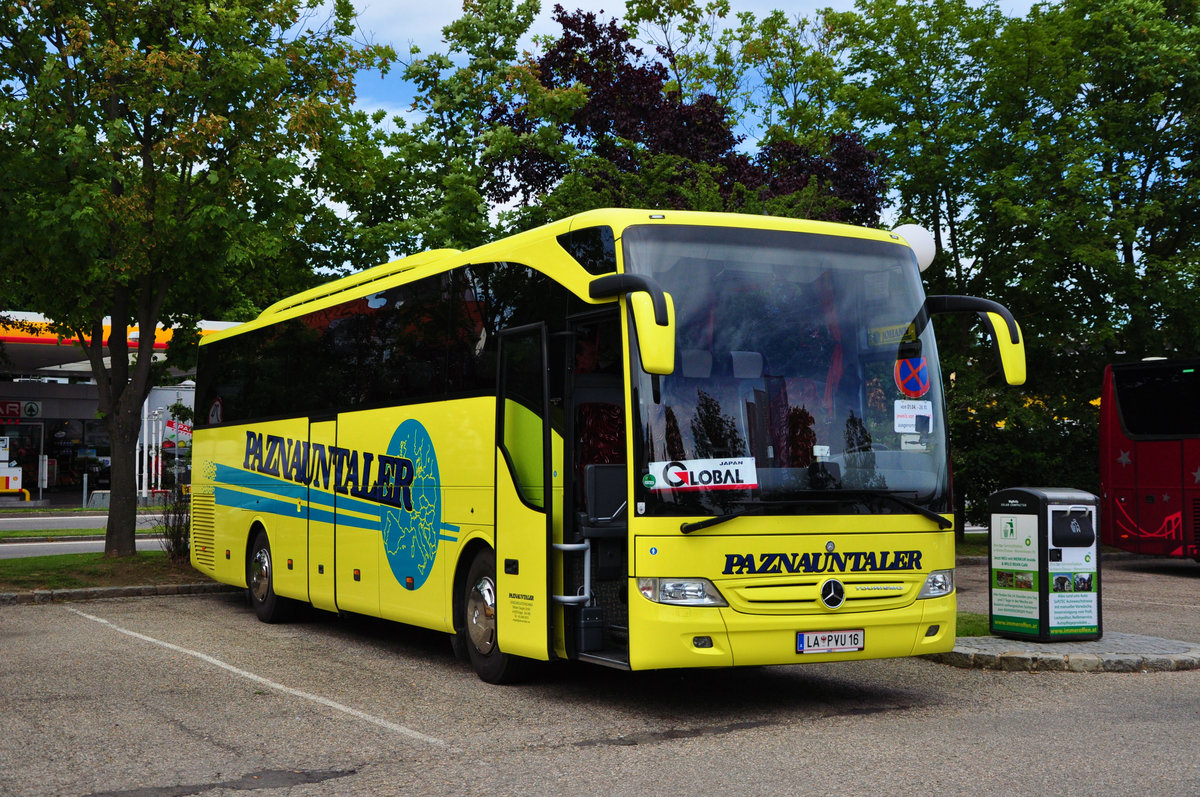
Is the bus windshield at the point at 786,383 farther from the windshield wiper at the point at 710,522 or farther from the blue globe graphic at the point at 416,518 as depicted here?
the blue globe graphic at the point at 416,518

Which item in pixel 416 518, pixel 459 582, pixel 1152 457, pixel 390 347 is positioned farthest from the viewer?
pixel 1152 457

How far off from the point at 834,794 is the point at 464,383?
5364 millimetres

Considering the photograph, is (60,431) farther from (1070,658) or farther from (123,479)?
(1070,658)

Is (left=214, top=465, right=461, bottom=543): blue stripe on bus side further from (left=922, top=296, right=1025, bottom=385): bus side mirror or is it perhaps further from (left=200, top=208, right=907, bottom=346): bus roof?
(left=922, top=296, right=1025, bottom=385): bus side mirror

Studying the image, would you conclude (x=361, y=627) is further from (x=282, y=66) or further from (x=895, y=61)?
(x=895, y=61)

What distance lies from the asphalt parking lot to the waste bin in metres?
1.10

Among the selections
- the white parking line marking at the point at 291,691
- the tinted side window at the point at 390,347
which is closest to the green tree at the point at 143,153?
the tinted side window at the point at 390,347

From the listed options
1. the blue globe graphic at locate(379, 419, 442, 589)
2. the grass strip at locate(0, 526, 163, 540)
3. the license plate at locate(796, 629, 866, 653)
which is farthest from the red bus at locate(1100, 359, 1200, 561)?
the grass strip at locate(0, 526, 163, 540)

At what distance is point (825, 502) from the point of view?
870cm

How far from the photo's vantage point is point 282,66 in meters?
17.8

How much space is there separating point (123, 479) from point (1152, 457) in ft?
54.4

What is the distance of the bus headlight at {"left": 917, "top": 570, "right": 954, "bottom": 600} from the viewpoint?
9.13 metres

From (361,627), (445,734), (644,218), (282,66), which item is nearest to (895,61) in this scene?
(282,66)

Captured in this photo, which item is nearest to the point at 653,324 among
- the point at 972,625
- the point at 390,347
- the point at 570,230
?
the point at 570,230
